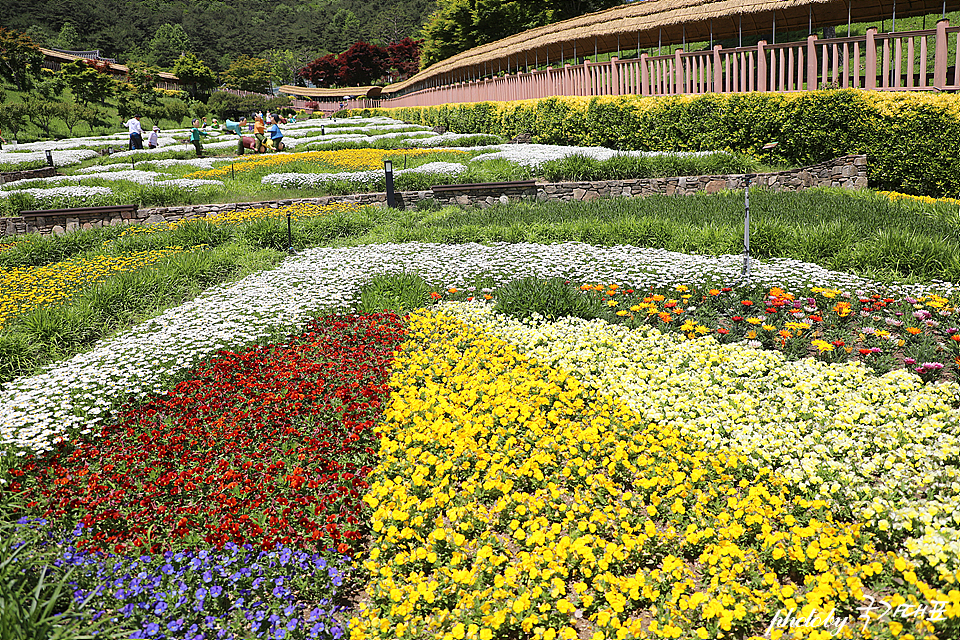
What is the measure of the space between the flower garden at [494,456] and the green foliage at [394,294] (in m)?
0.06

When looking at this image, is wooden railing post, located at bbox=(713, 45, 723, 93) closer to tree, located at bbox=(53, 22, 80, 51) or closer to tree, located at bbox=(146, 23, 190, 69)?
tree, located at bbox=(146, 23, 190, 69)

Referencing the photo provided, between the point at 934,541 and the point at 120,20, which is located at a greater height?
the point at 120,20

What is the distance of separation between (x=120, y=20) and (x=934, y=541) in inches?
5375

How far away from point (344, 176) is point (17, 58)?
4930 centimetres

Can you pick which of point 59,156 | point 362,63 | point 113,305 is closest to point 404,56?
point 362,63

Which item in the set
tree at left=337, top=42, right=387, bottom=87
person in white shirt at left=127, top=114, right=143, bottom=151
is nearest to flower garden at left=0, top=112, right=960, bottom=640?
person in white shirt at left=127, top=114, right=143, bottom=151

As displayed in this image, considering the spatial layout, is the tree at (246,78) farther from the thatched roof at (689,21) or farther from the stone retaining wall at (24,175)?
the stone retaining wall at (24,175)

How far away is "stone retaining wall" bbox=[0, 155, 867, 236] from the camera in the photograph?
44.6 ft

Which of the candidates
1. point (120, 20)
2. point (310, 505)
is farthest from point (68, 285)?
point (120, 20)

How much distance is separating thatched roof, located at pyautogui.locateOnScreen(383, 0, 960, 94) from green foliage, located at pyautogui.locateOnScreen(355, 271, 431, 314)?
15.2m

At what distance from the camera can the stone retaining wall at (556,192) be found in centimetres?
1359

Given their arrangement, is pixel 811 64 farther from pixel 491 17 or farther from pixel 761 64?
pixel 491 17

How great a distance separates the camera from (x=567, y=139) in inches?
846

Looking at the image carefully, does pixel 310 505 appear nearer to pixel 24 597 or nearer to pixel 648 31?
pixel 24 597
